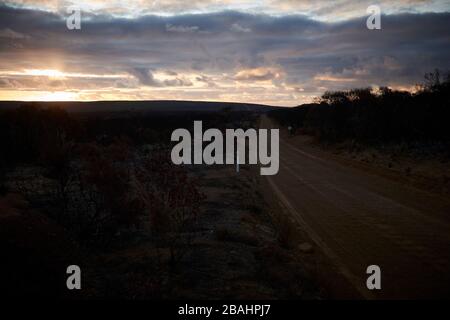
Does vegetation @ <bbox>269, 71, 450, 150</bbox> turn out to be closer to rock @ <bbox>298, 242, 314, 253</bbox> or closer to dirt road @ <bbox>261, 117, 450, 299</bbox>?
dirt road @ <bbox>261, 117, 450, 299</bbox>

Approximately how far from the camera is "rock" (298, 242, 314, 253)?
9.64 m

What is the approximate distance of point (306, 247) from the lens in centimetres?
979

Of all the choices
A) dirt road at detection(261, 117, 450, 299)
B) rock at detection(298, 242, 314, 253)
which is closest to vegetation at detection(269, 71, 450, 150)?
dirt road at detection(261, 117, 450, 299)

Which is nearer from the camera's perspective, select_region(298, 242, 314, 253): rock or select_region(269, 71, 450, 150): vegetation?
Answer: select_region(298, 242, 314, 253): rock

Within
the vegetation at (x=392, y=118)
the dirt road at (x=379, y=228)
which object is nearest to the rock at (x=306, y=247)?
the dirt road at (x=379, y=228)

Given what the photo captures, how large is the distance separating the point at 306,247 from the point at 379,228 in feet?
8.95

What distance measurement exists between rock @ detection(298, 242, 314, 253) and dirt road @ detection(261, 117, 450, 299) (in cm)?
31

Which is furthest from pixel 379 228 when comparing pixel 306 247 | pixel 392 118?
pixel 392 118

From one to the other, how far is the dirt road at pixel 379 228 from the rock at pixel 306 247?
0.31 m

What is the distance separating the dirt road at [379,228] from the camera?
7.64m

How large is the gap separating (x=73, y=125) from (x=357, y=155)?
24730 millimetres

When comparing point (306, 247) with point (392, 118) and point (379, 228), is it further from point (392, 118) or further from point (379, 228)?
point (392, 118)
